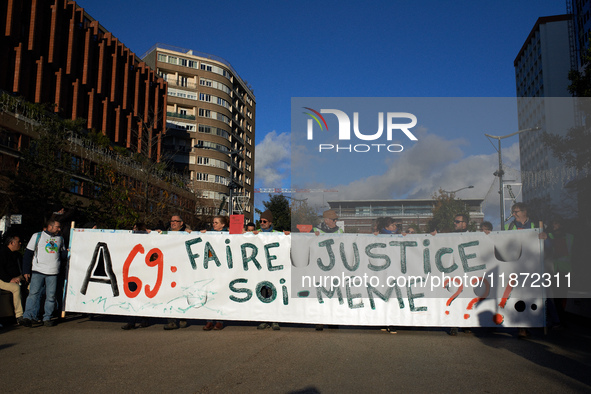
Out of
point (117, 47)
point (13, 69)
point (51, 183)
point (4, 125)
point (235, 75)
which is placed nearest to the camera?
point (51, 183)

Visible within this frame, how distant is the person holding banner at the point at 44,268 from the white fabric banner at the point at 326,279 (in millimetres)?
338

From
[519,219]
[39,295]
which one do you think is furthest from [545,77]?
[39,295]

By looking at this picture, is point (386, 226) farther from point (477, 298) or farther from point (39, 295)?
point (39, 295)

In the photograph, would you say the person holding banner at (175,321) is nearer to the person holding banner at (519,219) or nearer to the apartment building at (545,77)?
the person holding banner at (519,219)

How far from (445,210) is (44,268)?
944 cm

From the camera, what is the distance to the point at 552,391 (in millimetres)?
4262

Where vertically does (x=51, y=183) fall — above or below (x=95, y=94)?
below

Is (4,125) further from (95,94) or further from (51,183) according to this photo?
(95,94)

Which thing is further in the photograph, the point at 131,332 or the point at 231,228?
the point at 231,228

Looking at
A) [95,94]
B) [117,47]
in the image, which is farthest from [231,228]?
[117,47]

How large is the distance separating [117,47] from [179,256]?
175 feet

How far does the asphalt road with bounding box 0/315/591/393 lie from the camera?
4402 millimetres

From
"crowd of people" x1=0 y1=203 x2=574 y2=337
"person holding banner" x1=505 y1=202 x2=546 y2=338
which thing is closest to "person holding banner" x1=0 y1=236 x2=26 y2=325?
"crowd of people" x1=0 y1=203 x2=574 y2=337

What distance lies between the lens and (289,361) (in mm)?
Answer: 5352
